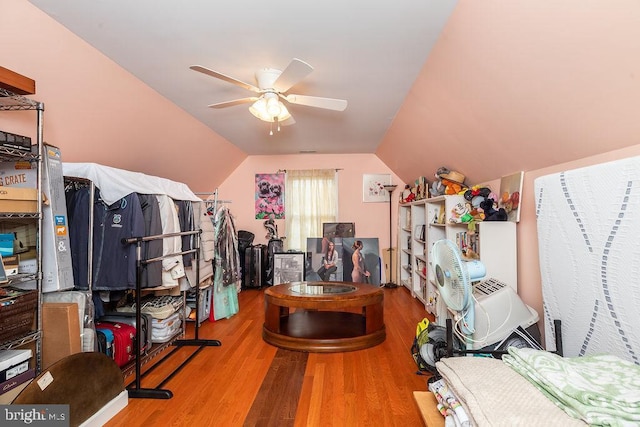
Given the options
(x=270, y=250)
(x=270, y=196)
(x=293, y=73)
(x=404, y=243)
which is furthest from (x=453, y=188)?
(x=270, y=196)

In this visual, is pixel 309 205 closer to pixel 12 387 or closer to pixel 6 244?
pixel 6 244

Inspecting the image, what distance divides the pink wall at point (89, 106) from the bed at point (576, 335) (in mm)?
2775

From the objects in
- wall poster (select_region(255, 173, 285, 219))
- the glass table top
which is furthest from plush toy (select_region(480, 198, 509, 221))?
wall poster (select_region(255, 173, 285, 219))

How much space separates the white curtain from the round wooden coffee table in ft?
8.14

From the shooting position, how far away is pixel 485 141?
2848 millimetres

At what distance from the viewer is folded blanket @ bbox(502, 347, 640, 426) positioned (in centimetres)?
88

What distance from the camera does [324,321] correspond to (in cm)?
365

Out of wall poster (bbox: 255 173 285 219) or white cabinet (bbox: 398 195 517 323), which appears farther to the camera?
wall poster (bbox: 255 173 285 219)

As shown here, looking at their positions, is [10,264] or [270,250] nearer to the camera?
[10,264]

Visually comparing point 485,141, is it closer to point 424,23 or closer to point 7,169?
point 424,23

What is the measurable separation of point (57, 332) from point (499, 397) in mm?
2343

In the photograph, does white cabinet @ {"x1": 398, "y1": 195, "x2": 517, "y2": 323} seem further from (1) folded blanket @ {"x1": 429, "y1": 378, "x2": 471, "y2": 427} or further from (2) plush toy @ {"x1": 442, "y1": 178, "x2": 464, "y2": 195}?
(1) folded blanket @ {"x1": 429, "y1": 378, "x2": 471, "y2": 427}

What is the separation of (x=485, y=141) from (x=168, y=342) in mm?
3361

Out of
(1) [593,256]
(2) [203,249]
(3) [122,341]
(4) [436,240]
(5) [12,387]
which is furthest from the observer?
(4) [436,240]
